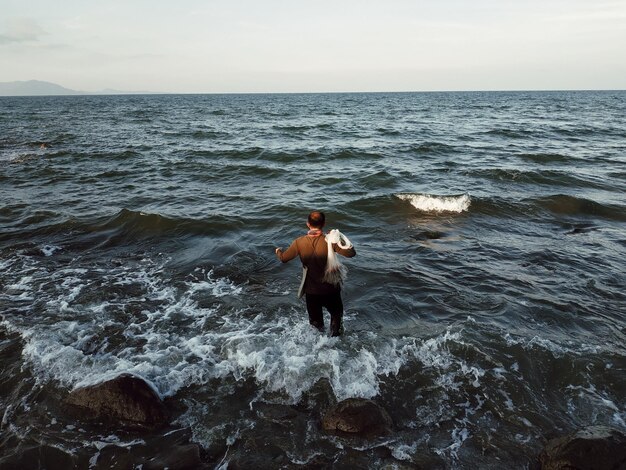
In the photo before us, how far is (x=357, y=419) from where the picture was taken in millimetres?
4766

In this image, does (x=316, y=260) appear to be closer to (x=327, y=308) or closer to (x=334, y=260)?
(x=334, y=260)

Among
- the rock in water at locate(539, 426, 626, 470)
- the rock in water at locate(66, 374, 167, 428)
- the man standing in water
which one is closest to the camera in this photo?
the rock in water at locate(539, 426, 626, 470)

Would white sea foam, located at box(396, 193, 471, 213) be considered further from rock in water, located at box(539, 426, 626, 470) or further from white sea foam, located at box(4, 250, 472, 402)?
rock in water, located at box(539, 426, 626, 470)

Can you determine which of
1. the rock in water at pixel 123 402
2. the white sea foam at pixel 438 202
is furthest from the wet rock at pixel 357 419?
the white sea foam at pixel 438 202

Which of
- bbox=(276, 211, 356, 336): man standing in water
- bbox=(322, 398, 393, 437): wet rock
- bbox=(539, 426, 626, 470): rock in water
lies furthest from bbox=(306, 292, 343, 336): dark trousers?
bbox=(539, 426, 626, 470): rock in water

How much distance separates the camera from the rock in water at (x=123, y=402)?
4.89m

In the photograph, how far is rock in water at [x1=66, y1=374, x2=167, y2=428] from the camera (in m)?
4.89

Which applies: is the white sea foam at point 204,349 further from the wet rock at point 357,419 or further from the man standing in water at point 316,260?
the man standing in water at point 316,260

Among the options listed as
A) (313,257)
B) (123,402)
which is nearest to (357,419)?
(313,257)

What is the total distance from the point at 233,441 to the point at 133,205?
38.0 ft

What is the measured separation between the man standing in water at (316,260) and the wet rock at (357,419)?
1681 millimetres

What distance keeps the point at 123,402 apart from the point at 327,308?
303cm

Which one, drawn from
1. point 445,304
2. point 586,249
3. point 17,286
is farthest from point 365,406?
point 586,249

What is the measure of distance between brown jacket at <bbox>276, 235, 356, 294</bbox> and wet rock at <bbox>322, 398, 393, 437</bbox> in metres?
1.70
